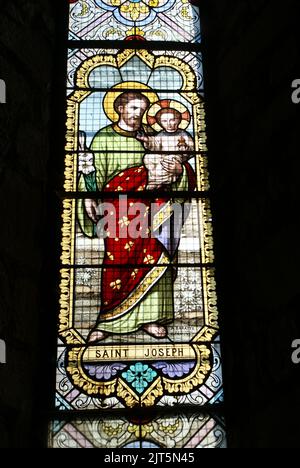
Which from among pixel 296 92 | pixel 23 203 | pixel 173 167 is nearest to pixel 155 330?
pixel 23 203

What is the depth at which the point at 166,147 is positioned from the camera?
5.32 metres

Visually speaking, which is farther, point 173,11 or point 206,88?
point 173,11

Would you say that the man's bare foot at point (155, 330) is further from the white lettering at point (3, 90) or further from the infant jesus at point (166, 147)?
the white lettering at point (3, 90)

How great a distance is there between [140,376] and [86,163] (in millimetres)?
A: 1489

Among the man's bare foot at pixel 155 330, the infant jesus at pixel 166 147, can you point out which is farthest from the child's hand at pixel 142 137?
the man's bare foot at pixel 155 330

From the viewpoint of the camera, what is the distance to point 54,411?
438 centimetres

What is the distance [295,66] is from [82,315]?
1902 millimetres

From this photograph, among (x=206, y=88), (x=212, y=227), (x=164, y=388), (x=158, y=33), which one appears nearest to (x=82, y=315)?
(x=164, y=388)

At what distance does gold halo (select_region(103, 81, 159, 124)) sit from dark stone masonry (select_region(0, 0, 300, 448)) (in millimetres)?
307

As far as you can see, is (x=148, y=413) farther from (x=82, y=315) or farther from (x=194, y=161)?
(x=194, y=161)

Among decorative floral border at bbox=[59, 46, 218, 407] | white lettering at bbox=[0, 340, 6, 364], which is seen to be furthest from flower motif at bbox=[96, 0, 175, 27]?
white lettering at bbox=[0, 340, 6, 364]

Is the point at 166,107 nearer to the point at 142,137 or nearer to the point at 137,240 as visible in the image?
the point at 142,137

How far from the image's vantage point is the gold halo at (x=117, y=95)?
5422mm

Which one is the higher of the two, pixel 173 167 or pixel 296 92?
pixel 296 92
